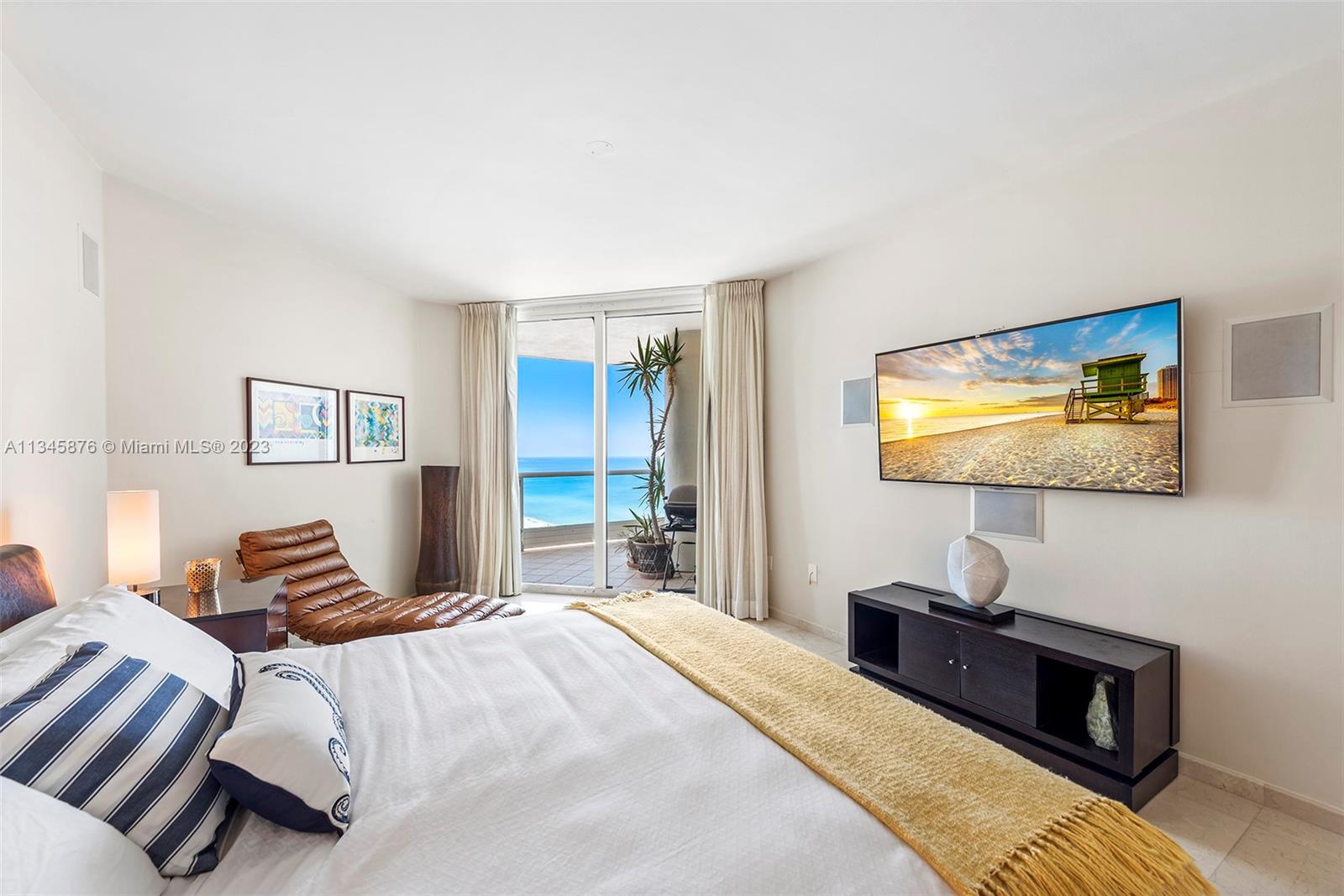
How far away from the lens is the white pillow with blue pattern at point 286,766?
109cm

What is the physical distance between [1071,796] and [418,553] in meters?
4.56

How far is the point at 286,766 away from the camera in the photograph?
3.65 feet

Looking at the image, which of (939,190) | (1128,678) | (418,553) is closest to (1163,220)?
(939,190)

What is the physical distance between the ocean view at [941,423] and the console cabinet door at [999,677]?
3.24 feet

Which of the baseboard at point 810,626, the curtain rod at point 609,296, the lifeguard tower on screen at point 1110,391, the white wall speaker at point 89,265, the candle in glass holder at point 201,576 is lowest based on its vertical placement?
the baseboard at point 810,626

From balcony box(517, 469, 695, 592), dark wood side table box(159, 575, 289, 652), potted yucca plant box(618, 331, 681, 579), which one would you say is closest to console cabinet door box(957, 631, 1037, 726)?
balcony box(517, 469, 695, 592)

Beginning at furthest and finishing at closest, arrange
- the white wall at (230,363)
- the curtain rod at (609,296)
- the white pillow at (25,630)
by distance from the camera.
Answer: the curtain rod at (609,296) → the white wall at (230,363) → the white pillow at (25,630)

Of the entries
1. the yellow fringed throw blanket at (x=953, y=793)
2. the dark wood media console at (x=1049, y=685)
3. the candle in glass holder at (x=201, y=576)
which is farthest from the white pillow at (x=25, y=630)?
the dark wood media console at (x=1049, y=685)

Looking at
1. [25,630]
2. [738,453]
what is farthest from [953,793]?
[738,453]

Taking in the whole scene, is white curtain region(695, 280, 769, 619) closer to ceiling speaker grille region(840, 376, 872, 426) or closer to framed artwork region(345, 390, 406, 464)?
ceiling speaker grille region(840, 376, 872, 426)

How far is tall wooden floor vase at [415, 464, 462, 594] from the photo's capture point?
4.65 metres

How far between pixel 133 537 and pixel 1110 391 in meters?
3.97

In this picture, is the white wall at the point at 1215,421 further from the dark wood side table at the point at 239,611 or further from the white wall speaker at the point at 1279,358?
the dark wood side table at the point at 239,611

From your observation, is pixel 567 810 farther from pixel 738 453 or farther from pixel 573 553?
pixel 573 553
